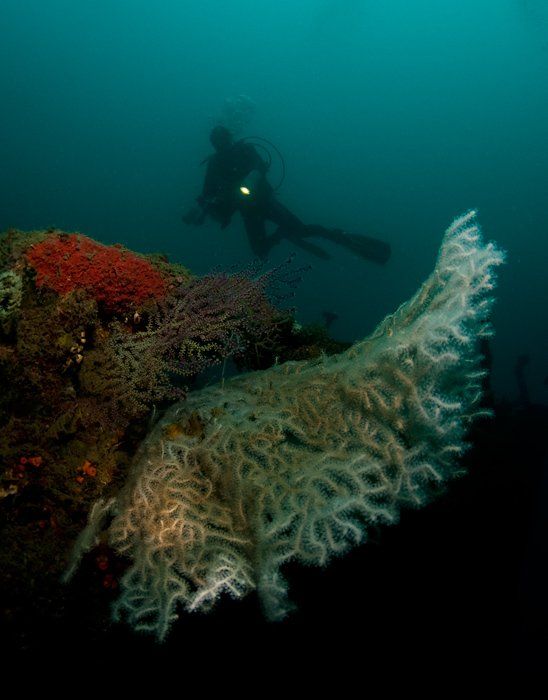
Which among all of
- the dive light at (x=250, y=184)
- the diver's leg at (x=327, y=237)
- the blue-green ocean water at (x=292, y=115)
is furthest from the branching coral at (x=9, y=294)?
the blue-green ocean water at (x=292, y=115)

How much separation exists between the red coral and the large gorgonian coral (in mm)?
1559

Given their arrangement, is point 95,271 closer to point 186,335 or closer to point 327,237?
point 186,335

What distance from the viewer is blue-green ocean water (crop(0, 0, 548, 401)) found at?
366ft

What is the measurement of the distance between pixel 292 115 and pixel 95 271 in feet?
574

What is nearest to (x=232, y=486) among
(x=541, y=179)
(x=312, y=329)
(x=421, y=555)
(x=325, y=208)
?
(x=421, y=555)

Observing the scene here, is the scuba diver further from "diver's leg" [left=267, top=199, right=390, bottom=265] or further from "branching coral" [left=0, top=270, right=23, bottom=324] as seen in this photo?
"branching coral" [left=0, top=270, right=23, bottom=324]

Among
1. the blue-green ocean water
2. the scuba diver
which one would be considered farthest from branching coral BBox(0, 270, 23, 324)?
the blue-green ocean water

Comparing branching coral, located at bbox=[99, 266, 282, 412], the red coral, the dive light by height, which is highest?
the dive light

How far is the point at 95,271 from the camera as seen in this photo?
3.79 metres

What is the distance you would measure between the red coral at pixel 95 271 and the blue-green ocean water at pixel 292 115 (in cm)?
9097

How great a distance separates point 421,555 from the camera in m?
3.44

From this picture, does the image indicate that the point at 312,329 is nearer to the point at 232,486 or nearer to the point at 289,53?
the point at 232,486

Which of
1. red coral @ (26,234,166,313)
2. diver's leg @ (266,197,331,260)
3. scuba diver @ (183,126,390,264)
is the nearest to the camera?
red coral @ (26,234,166,313)

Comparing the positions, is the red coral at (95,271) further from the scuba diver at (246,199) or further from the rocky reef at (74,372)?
the scuba diver at (246,199)
